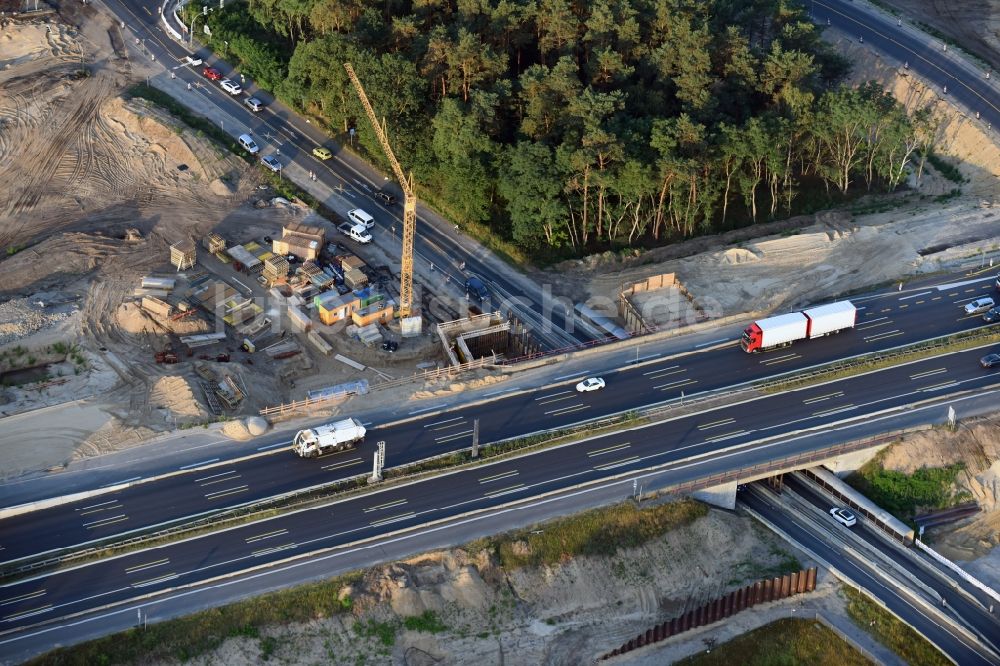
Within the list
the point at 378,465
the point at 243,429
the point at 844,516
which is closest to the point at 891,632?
the point at 844,516

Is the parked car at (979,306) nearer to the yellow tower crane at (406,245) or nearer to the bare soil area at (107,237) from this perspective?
the bare soil area at (107,237)

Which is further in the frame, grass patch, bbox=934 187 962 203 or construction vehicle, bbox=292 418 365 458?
grass patch, bbox=934 187 962 203

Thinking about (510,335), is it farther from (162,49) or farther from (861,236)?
(162,49)

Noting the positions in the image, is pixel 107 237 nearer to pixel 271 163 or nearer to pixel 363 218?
pixel 271 163

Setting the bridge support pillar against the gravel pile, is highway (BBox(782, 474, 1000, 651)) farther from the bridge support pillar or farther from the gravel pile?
the gravel pile

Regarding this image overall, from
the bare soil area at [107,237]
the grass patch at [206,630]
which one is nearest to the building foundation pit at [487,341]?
the bare soil area at [107,237]

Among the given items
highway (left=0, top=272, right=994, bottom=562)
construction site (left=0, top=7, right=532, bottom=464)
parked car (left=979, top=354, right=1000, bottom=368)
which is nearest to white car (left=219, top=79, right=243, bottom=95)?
construction site (left=0, top=7, right=532, bottom=464)
